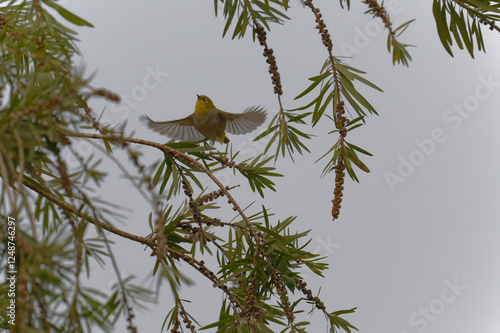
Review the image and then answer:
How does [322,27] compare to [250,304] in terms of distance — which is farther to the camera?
[322,27]

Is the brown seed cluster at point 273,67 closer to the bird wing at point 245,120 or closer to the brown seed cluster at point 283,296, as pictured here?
the brown seed cluster at point 283,296

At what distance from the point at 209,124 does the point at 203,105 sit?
0.12 m

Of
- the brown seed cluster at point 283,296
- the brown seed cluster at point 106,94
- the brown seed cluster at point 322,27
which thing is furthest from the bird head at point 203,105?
the brown seed cluster at point 106,94

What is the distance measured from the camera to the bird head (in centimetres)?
136

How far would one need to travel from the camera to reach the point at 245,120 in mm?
1247

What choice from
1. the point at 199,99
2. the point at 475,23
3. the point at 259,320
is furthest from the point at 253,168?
the point at 199,99

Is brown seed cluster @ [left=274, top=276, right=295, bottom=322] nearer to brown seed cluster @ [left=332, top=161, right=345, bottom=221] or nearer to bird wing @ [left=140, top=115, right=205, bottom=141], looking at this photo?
brown seed cluster @ [left=332, top=161, right=345, bottom=221]

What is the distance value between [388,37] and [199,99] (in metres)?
0.70

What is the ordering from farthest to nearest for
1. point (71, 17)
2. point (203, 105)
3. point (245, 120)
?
point (203, 105)
point (245, 120)
point (71, 17)

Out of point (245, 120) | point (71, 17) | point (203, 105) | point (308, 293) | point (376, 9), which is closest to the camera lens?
point (71, 17)

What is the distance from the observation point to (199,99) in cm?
140

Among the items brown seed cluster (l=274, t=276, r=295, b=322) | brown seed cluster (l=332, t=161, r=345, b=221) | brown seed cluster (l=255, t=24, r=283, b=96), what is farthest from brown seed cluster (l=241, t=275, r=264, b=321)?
brown seed cluster (l=255, t=24, r=283, b=96)

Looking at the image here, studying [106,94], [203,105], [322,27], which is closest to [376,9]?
[322,27]

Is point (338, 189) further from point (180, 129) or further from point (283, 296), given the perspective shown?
point (180, 129)
